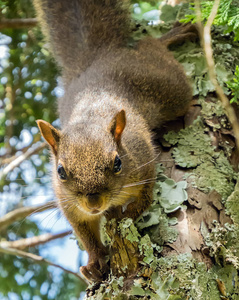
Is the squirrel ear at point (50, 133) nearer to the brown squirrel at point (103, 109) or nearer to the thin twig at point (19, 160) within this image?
the brown squirrel at point (103, 109)

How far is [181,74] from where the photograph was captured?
3418 millimetres

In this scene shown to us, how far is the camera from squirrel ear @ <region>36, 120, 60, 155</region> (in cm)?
254

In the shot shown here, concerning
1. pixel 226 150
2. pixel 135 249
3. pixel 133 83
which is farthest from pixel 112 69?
pixel 135 249

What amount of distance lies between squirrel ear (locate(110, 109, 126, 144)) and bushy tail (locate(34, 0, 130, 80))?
118cm

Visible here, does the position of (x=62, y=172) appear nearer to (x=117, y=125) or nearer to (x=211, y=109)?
(x=117, y=125)

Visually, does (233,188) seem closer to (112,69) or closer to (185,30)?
(112,69)

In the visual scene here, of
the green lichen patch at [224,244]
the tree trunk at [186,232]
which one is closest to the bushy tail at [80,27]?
the tree trunk at [186,232]

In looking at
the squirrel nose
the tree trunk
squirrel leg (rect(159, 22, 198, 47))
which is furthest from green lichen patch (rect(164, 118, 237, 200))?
squirrel leg (rect(159, 22, 198, 47))

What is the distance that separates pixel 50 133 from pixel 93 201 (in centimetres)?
61

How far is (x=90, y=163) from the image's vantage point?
2.31 metres

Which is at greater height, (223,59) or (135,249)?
(223,59)

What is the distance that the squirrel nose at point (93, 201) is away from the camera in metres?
2.23

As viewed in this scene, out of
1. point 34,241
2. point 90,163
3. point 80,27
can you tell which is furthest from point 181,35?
point 34,241

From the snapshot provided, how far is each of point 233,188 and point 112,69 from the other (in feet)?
4.50
